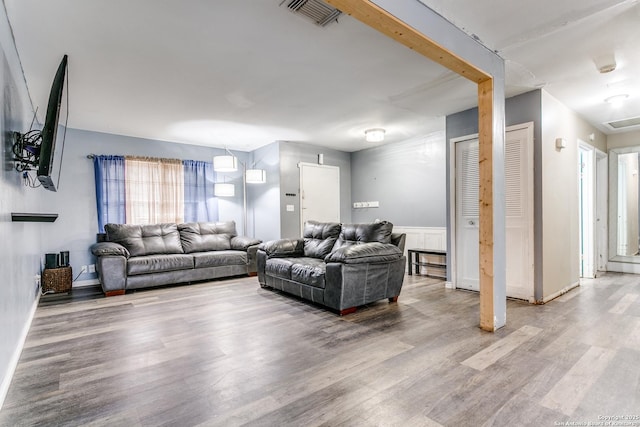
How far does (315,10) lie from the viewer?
2145 millimetres

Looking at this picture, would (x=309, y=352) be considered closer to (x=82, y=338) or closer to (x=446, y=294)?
(x=82, y=338)

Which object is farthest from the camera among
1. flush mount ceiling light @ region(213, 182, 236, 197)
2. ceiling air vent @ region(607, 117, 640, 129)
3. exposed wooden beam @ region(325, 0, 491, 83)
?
flush mount ceiling light @ region(213, 182, 236, 197)

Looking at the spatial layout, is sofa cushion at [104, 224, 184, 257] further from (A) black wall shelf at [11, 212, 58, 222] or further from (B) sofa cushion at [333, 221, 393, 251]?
(B) sofa cushion at [333, 221, 393, 251]

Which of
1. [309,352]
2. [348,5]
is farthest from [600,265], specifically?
[348,5]

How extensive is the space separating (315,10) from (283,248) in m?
2.96

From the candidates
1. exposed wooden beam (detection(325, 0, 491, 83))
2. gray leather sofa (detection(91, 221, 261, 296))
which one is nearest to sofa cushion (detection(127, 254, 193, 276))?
gray leather sofa (detection(91, 221, 261, 296))

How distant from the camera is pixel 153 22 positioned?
7.49 ft

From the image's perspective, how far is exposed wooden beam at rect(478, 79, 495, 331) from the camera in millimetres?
2758


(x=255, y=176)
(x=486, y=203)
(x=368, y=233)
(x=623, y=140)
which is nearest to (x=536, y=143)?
(x=486, y=203)

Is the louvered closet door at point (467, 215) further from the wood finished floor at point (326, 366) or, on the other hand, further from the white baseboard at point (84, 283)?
the white baseboard at point (84, 283)

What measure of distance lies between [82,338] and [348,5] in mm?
3217

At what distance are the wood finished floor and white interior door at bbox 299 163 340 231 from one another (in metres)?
2.92

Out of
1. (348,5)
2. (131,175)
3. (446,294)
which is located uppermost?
(348,5)

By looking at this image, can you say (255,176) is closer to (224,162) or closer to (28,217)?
(224,162)
